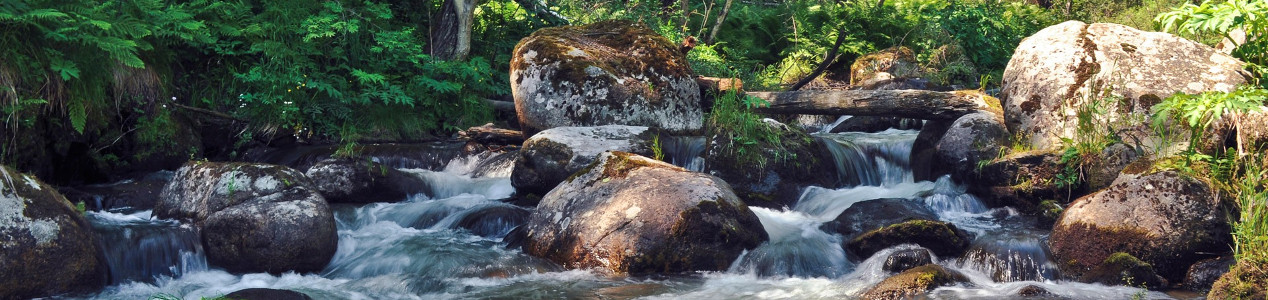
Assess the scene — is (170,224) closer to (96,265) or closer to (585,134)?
(96,265)

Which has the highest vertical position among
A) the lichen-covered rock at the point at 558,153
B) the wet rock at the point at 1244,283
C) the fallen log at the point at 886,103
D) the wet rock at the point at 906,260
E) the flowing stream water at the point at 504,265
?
the fallen log at the point at 886,103

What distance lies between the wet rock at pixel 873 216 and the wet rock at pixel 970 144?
0.77 metres

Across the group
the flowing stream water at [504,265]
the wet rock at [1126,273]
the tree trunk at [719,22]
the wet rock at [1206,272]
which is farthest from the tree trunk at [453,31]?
the wet rock at [1206,272]

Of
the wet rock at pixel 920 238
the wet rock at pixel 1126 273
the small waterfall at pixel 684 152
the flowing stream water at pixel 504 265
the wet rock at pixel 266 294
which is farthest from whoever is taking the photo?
the small waterfall at pixel 684 152

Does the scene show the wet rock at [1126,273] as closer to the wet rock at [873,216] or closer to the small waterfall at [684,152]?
the wet rock at [873,216]

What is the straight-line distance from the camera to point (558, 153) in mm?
9367

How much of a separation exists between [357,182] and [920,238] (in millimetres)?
5231

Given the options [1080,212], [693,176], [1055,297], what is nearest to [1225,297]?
[1055,297]

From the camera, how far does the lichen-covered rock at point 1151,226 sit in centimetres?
652

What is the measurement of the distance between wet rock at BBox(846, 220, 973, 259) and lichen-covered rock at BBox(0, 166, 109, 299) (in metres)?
5.45

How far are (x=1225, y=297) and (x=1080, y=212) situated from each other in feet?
4.94

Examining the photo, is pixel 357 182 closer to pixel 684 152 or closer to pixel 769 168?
pixel 684 152

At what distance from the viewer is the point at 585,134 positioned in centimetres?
972

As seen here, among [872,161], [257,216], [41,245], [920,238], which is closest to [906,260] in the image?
[920,238]
